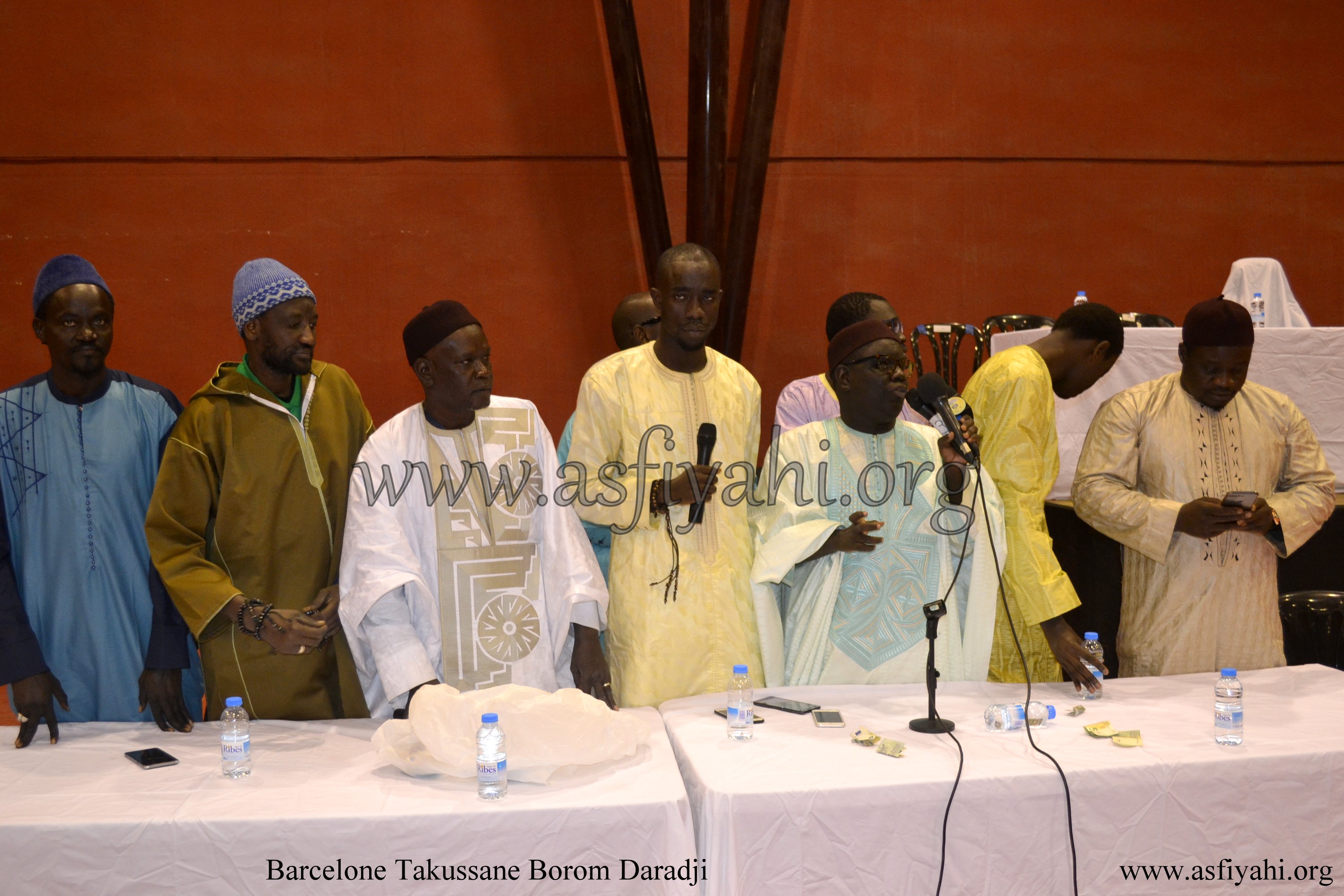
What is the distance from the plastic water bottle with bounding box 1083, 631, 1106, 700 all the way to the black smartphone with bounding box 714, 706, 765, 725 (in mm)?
957

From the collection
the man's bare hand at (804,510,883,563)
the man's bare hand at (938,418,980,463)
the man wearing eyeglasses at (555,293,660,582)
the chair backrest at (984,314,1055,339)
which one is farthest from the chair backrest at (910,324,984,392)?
the man's bare hand at (804,510,883,563)

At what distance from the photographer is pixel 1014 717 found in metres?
2.70

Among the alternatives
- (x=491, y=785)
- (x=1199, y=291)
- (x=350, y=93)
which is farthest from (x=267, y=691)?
(x=1199, y=291)

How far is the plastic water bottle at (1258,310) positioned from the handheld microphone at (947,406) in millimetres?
4058

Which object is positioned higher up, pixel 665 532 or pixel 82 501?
pixel 82 501

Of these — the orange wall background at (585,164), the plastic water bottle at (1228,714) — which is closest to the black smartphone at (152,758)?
the plastic water bottle at (1228,714)

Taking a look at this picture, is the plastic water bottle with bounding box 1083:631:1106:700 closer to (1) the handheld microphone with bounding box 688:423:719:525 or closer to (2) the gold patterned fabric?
(2) the gold patterned fabric

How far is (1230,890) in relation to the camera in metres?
2.47

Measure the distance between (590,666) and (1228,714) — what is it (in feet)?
5.39

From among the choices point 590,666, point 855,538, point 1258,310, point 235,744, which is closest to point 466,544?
point 590,666

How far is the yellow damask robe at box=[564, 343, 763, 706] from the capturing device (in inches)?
126

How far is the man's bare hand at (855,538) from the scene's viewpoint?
298cm

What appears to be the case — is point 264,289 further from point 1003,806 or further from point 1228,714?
point 1228,714

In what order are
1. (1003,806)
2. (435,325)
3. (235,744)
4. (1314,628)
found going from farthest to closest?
(1314,628), (435,325), (235,744), (1003,806)
